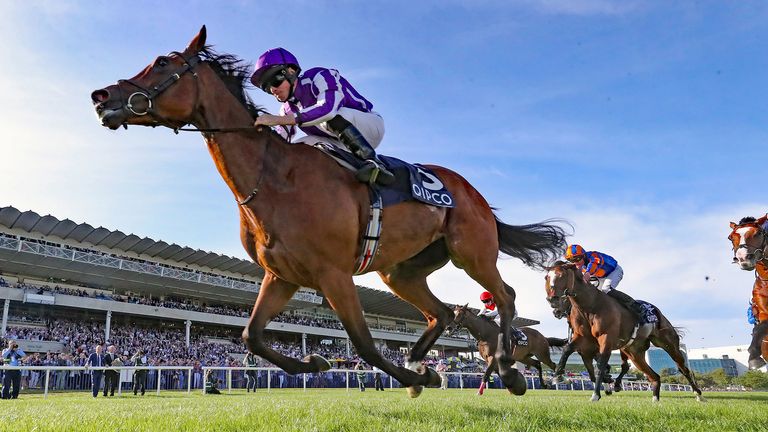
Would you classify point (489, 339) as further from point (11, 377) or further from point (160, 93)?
point (160, 93)

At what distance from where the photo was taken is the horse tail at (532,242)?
5992 mm

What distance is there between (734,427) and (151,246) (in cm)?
4104

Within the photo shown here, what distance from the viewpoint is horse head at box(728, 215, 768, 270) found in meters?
6.80

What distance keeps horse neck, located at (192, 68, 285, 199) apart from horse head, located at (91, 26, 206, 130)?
86 millimetres

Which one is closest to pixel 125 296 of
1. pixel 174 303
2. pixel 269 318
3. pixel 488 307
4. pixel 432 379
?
pixel 174 303

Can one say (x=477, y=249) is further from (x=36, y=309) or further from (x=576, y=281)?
(x=36, y=309)

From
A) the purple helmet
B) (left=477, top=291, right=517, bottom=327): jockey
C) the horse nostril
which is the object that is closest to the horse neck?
the purple helmet

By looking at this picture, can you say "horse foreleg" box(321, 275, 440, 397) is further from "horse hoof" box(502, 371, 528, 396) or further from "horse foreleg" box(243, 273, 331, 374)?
"horse hoof" box(502, 371, 528, 396)

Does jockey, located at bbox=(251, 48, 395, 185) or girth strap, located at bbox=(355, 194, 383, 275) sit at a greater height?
jockey, located at bbox=(251, 48, 395, 185)

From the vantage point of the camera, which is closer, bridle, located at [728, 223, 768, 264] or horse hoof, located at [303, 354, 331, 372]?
horse hoof, located at [303, 354, 331, 372]

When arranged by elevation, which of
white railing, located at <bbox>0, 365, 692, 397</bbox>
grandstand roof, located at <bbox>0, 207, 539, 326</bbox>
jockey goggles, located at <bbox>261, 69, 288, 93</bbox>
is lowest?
white railing, located at <bbox>0, 365, 692, 397</bbox>

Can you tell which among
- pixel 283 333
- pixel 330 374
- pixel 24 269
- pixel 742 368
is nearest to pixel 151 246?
pixel 24 269

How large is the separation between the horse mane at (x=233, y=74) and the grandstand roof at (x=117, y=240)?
3560cm

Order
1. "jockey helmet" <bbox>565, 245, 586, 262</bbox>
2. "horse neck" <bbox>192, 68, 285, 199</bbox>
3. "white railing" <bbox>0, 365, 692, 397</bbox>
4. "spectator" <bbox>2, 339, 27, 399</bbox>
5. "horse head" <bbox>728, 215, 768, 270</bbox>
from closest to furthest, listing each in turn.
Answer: "horse neck" <bbox>192, 68, 285, 199</bbox> < "horse head" <bbox>728, 215, 768, 270</bbox> < "jockey helmet" <bbox>565, 245, 586, 262</bbox> < "spectator" <bbox>2, 339, 27, 399</bbox> < "white railing" <bbox>0, 365, 692, 397</bbox>
